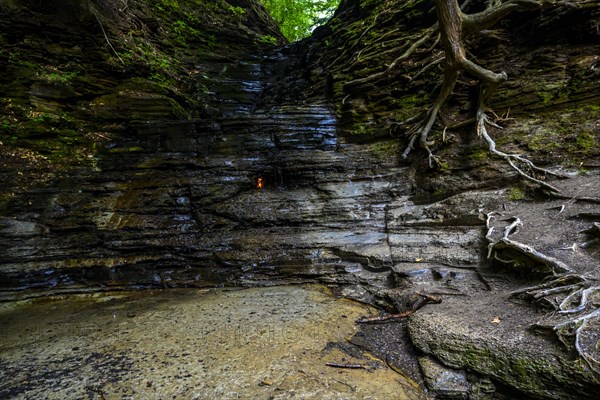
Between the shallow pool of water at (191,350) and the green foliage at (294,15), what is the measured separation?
18776 millimetres

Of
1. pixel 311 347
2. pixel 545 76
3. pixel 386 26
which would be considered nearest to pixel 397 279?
pixel 311 347

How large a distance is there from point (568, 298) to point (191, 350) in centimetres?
394

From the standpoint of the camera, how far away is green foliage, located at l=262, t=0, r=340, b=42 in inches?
746

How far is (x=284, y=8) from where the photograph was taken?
64.9 feet

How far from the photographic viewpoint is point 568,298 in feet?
9.88

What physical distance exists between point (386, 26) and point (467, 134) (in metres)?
5.70

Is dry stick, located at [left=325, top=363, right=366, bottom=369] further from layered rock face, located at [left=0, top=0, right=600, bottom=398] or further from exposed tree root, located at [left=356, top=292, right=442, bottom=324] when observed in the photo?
exposed tree root, located at [left=356, top=292, right=442, bottom=324]

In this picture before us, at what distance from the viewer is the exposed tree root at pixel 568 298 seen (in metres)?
2.43

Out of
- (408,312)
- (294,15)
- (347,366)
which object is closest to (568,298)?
(408,312)

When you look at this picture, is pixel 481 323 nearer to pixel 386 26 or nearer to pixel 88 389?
pixel 88 389

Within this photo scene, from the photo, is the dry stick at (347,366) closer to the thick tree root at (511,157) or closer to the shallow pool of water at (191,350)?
Answer: the shallow pool of water at (191,350)

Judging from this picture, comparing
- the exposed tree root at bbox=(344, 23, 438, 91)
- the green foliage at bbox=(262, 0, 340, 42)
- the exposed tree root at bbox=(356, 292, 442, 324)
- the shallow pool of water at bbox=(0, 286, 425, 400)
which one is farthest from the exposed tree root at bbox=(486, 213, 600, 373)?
the green foliage at bbox=(262, 0, 340, 42)

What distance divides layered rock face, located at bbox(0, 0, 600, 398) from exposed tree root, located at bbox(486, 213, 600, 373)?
0.06 meters

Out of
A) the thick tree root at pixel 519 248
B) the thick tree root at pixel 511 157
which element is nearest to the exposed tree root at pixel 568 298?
the thick tree root at pixel 519 248
